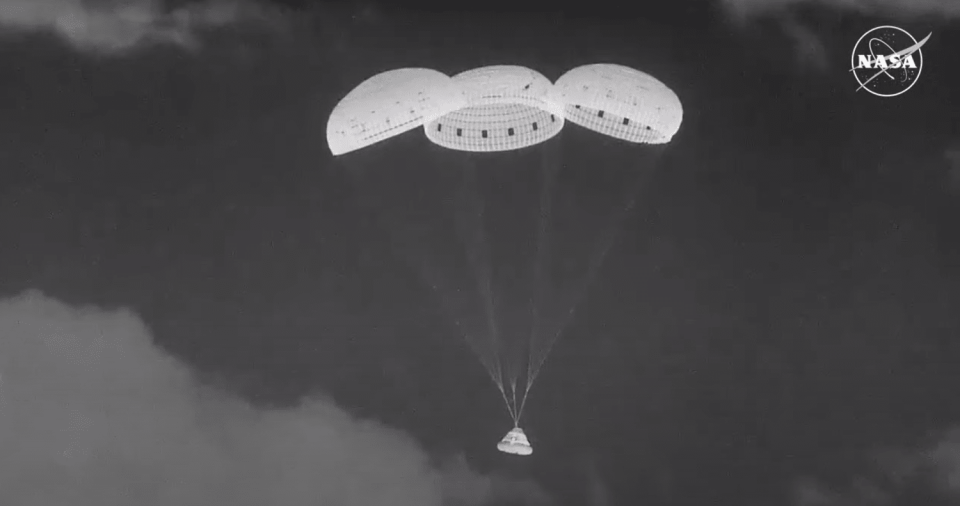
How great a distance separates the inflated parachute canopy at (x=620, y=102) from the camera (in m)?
11.4

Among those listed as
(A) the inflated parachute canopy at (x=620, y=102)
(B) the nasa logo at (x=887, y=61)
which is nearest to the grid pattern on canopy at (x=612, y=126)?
(A) the inflated parachute canopy at (x=620, y=102)

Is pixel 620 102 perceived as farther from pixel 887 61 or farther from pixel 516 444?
pixel 887 61

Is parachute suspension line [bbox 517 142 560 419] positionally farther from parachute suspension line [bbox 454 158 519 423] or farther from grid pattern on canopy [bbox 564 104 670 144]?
grid pattern on canopy [bbox 564 104 670 144]

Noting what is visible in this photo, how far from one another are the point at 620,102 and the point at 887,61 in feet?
16.2

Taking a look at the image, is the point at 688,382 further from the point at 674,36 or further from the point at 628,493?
the point at 674,36

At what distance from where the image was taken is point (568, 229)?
1461cm

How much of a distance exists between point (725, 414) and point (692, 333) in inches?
36.0

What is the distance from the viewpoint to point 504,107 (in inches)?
498

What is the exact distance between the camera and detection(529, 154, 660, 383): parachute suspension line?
560 inches

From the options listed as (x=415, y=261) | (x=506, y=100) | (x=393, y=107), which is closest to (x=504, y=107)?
(x=506, y=100)

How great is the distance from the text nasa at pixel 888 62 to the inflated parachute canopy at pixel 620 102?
4.02 meters

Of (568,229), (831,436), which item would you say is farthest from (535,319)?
(831,436)

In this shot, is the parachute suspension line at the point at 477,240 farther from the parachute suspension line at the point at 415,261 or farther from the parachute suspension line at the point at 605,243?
the parachute suspension line at the point at 605,243

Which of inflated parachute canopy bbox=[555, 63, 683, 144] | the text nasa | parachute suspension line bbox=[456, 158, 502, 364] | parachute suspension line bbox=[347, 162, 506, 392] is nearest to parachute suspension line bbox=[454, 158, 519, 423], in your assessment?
parachute suspension line bbox=[456, 158, 502, 364]
